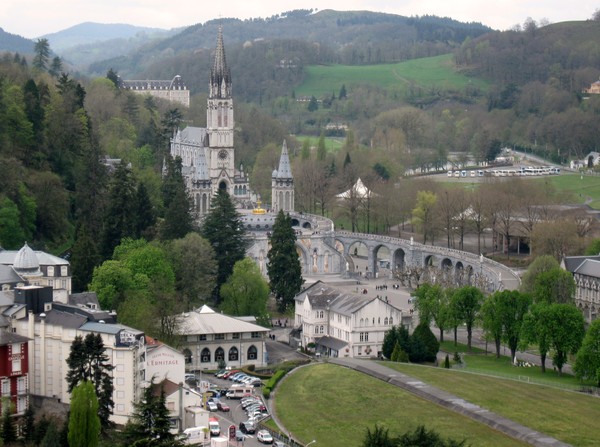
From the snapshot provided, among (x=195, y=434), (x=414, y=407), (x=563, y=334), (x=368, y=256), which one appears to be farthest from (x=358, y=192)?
(x=195, y=434)

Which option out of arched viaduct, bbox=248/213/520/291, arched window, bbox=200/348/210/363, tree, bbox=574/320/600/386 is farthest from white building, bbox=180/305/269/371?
arched viaduct, bbox=248/213/520/291

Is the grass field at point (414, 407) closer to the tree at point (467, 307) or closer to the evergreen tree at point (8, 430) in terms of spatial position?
the tree at point (467, 307)

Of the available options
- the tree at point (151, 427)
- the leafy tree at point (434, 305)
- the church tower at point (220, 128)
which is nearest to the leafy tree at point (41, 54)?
the church tower at point (220, 128)

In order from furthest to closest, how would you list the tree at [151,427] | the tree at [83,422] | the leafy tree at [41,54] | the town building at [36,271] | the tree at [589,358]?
the leafy tree at [41,54] → the tree at [589,358] → the town building at [36,271] → the tree at [83,422] → the tree at [151,427]

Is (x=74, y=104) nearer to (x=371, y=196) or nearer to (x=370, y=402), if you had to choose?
(x=371, y=196)

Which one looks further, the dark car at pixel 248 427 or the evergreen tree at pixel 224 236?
the evergreen tree at pixel 224 236

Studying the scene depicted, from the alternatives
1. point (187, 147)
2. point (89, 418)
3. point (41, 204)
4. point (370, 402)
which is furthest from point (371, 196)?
point (89, 418)

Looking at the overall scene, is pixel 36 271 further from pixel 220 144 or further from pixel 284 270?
pixel 220 144

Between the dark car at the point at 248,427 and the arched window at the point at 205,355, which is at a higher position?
the arched window at the point at 205,355
